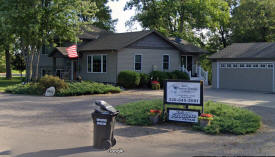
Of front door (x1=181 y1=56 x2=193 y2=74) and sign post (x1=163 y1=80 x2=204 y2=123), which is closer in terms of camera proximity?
sign post (x1=163 y1=80 x2=204 y2=123)

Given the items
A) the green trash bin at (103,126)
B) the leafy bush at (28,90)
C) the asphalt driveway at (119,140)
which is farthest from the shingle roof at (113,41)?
the green trash bin at (103,126)

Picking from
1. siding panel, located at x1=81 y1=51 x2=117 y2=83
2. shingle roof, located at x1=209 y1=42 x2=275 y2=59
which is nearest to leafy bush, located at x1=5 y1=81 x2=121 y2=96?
siding panel, located at x1=81 y1=51 x2=117 y2=83

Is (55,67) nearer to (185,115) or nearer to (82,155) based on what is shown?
(185,115)

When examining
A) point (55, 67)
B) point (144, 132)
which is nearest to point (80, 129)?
point (144, 132)

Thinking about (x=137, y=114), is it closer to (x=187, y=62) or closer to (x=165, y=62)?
(x=165, y=62)

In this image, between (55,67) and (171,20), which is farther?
(171,20)

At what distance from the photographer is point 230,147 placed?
8.16m

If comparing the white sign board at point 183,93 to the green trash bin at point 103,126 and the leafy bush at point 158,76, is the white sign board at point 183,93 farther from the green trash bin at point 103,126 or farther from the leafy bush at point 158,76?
the leafy bush at point 158,76

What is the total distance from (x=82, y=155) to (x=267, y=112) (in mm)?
9350

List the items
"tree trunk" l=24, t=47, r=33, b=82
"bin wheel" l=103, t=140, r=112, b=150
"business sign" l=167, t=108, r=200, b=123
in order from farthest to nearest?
"tree trunk" l=24, t=47, r=33, b=82 → "business sign" l=167, t=108, r=200, b=123 → "bin wheel" l=103, t=140, r=112, b=150

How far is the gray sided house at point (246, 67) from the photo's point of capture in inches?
974

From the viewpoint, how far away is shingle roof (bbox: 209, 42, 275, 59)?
2498cm

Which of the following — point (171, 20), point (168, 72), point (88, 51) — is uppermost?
point (171, 20)

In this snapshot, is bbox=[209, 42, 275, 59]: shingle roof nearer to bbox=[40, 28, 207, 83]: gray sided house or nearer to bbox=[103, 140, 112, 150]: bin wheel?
bbox=[40, 28, 207, 83]: gray sided house
